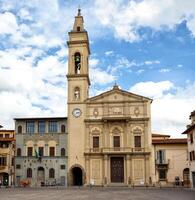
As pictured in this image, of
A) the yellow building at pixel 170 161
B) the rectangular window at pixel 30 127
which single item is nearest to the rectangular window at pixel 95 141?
the yellow building at pixel 170 161

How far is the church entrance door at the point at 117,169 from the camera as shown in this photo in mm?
56719

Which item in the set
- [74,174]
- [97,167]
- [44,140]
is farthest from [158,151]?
[44,140]

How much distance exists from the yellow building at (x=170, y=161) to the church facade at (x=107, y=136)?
174 cm

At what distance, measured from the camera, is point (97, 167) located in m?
57.3

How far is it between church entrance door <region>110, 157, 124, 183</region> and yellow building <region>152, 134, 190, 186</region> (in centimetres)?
525

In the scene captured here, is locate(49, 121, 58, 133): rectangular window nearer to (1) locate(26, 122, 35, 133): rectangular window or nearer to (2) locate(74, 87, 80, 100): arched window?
(1) locate(26, 122, 35, 133): rectangular window

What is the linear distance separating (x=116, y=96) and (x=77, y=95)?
6.29 m

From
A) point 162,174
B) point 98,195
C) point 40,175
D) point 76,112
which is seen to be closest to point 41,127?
point 76,112

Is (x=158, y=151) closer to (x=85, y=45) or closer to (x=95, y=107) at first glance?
(x=95, y=107)

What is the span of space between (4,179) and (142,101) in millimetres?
24685

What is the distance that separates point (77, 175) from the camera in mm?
59906

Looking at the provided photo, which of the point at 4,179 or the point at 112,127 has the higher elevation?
the point at 112,127

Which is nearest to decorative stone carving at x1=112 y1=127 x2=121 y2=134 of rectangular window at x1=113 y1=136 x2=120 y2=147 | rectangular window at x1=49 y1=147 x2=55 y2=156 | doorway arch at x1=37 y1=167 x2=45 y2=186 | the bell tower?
rectangular window at x1=113 y1=136 x2=120 y2=147

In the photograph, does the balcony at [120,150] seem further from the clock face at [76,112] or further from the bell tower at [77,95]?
the clock face at [76,112]
